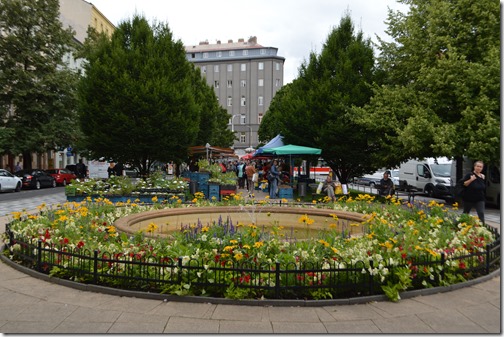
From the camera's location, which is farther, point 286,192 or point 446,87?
point 286,192

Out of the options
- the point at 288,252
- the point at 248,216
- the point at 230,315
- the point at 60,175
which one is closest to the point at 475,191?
the point at 248,216

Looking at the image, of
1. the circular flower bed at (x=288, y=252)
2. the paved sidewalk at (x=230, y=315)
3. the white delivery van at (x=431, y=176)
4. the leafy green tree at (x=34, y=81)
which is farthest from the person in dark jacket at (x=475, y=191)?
the leafy green tree at (x=34, y=81)

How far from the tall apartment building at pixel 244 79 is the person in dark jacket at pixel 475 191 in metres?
77.1

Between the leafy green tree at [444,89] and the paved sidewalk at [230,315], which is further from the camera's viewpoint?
the leafy green tree at [444,89]

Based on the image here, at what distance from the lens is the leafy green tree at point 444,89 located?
1741 centimetres

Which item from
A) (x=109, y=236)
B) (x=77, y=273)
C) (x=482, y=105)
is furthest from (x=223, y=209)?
(x=482, y=105)

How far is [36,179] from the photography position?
102 ft

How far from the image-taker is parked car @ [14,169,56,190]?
99.0ft

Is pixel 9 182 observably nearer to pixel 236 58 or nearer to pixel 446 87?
pixel 446 87

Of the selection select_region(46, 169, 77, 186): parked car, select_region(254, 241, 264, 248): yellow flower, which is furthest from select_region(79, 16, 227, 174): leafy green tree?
select_region(254, 241, 264, 248): yellow flower

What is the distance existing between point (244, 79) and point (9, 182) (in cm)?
6703

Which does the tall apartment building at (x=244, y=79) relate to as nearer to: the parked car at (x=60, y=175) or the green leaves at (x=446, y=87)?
the parked car at (x=60, y=175)

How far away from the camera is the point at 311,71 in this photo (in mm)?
24891

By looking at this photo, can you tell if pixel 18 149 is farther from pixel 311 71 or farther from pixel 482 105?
pixel 482 105
